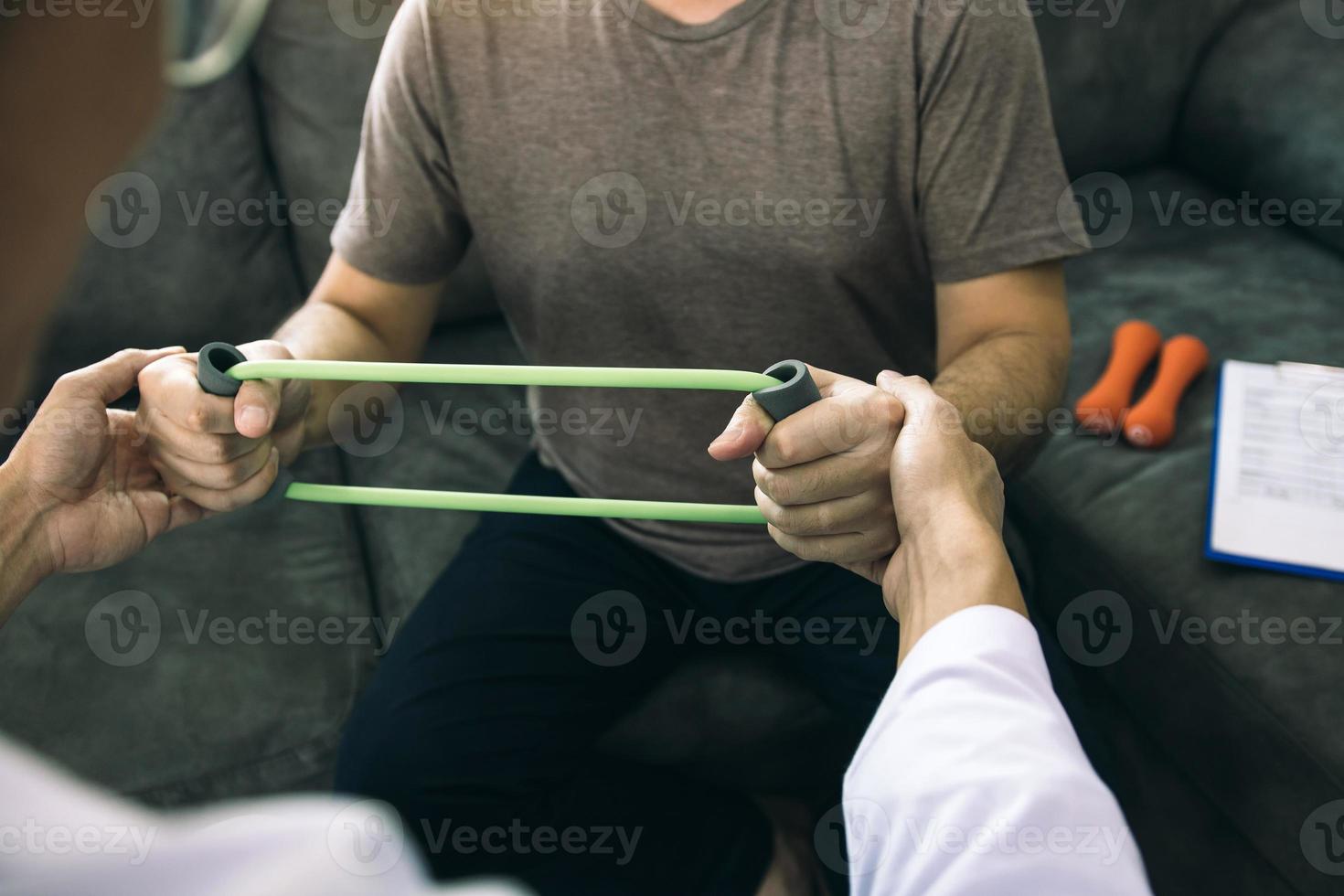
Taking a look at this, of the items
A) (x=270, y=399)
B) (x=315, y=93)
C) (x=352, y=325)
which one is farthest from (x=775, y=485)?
(x=315, y=93)

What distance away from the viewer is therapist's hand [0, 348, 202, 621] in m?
0.75

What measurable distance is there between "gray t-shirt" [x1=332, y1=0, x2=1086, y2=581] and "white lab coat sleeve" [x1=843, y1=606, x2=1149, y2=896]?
17.2 inches

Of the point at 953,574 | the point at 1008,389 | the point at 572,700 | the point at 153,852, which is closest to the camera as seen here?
the point at 153,852

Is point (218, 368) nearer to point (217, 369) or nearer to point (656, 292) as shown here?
point (217, 369)

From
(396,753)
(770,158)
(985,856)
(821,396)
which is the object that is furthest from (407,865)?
(770,158)

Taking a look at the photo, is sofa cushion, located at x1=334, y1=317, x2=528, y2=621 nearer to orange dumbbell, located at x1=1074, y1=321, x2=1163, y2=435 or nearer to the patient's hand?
the patient's hand

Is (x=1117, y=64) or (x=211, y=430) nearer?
(x=211, y=430)

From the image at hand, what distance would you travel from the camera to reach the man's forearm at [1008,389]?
0.85m

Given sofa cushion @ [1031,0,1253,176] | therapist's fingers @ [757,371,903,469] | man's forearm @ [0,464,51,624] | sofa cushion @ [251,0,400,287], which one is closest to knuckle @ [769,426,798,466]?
therapist's fingers @ [757,371,903,469]

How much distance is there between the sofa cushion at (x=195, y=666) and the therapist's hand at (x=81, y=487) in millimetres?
280

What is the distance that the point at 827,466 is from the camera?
69 centimetres

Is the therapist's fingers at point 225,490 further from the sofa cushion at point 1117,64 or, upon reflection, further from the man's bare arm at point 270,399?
the sofa cushion at point 1117,64

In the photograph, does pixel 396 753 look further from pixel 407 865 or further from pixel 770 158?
pixel 770 158

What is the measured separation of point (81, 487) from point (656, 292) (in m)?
0.52
